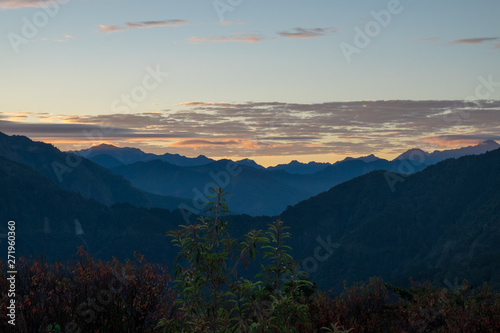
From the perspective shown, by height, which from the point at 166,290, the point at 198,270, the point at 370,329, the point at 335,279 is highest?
the point at 198,270

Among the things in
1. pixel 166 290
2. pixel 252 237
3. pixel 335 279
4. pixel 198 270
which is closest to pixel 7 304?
pixel 166 290

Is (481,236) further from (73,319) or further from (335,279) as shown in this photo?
(73,319)

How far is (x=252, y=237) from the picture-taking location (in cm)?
988

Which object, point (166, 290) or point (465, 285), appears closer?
point (166, 290)

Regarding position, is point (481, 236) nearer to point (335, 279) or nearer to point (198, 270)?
point (335, 279)

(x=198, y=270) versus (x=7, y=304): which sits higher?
(x=198, y=270)

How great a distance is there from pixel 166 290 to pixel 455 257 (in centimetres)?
17360

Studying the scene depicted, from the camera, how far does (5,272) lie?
592 inches

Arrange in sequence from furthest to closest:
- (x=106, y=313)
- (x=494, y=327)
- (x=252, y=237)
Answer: (x=106, y=313) < (x=494, y=327) < (x=252, y=237)

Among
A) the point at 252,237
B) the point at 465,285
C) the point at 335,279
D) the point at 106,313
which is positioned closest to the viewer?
the point at 252,237

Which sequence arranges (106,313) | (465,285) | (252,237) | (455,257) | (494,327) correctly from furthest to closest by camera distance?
(455,257)
(465,285)
(106,313)
(494,327)
(252,237)

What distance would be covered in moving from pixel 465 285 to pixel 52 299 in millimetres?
11705

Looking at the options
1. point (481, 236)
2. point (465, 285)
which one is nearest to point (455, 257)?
point (481, 236)

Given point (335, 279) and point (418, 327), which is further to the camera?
point (335, 279)
